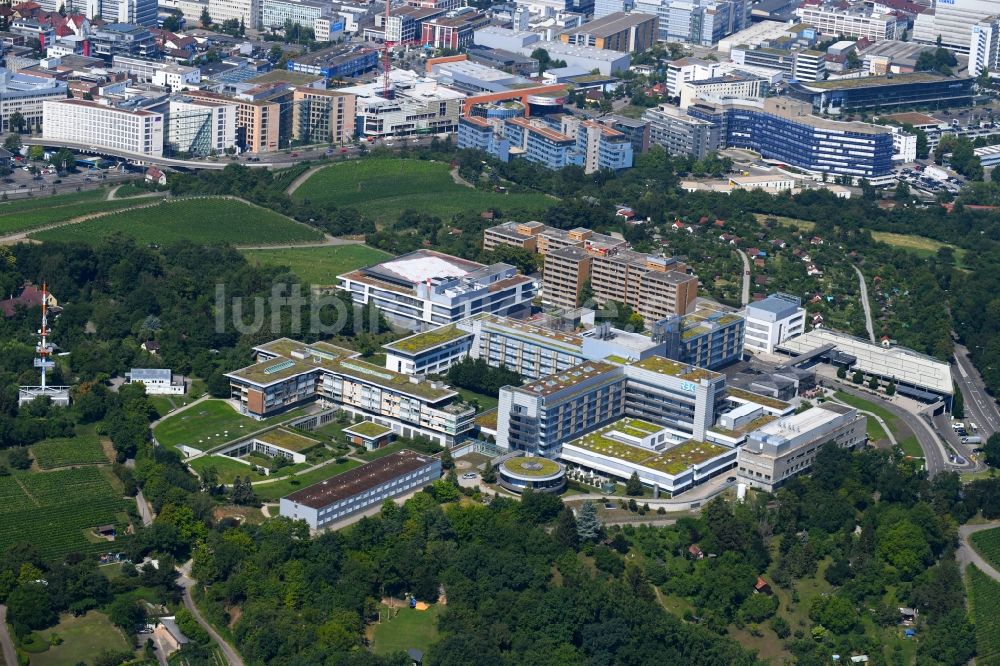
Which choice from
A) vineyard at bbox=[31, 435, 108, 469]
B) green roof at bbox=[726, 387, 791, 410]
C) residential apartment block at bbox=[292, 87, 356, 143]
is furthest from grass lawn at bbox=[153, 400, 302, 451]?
residential apartment block at bbox=[292, 87, 356, 143]

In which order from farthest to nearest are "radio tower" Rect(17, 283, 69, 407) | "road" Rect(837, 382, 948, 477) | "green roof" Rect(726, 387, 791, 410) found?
"green roof" Rect(726, 387, 791, 410) < "road" Rect(837, 382, 948, 477) < "radio tower" Rect(17, 283, 69, 407)

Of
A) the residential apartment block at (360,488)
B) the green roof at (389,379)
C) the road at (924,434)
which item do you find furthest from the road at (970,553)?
the green roof at (389,379)

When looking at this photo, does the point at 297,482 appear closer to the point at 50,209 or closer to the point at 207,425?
the point at 207,425

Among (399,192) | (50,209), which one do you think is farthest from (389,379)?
(399,192)

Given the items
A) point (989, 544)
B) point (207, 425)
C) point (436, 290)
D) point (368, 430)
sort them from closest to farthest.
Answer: point (989, 544), point (368, 430), point (207, 425), point (436, 290)

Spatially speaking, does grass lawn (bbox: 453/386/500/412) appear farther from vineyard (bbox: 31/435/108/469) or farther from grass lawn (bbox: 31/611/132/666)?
grass lawn (bbox: 31/611/132/666)

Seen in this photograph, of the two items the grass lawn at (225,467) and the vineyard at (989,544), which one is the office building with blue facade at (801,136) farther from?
the grass lawn at (225,467)

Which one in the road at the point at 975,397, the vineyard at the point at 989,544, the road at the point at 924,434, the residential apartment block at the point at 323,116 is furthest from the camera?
the residential apartment block at the point at 323,116
